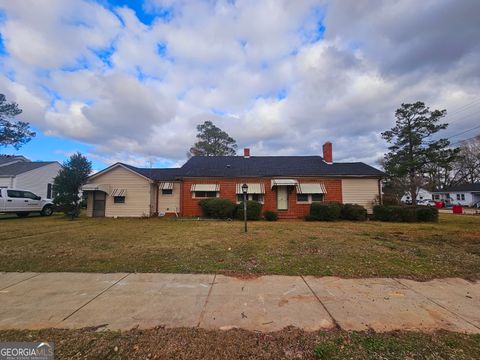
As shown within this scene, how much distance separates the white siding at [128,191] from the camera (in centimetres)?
1834

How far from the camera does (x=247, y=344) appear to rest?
8.95ft

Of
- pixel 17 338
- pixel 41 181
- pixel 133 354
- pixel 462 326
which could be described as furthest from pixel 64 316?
pixel 41 181

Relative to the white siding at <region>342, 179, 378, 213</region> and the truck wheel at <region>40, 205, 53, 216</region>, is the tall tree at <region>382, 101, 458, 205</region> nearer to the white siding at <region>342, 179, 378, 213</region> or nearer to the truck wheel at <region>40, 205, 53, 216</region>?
the white siding at <region>342, 179, 378, 213</region>

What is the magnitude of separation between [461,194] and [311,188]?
156 ft

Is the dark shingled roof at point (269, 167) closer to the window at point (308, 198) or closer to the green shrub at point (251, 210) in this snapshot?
the window at point (308, 198)

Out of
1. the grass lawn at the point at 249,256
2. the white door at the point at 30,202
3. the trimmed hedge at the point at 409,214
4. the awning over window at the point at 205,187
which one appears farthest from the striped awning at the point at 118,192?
the trimmed hedge at the point at 409,214

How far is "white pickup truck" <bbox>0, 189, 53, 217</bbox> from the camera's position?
1580 cm

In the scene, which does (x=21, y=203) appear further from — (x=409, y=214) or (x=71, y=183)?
(x=409, y=214)

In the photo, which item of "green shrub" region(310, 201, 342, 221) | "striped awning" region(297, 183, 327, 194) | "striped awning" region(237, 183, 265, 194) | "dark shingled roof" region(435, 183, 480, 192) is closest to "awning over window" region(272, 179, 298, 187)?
"striped awning" region(297, 183, 327, 194)

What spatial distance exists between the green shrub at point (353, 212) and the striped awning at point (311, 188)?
6.50ft

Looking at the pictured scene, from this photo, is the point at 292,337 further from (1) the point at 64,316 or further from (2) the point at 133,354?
(1) the point at 64,316

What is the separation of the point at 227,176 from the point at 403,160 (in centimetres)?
2094

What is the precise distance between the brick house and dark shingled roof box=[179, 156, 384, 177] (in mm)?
79

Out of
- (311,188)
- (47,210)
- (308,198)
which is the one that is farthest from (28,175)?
(311,188)
